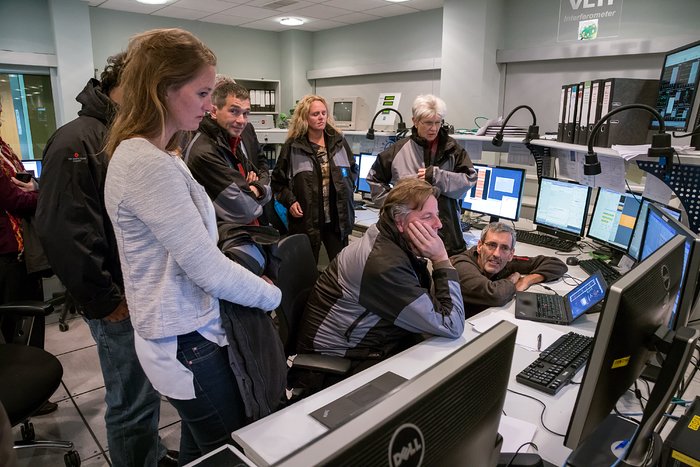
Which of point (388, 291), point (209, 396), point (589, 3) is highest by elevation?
point (589, 3)

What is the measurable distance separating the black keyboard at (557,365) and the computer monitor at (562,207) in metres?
1.30

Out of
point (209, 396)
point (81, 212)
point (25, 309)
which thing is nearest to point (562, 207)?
point (209, 396)

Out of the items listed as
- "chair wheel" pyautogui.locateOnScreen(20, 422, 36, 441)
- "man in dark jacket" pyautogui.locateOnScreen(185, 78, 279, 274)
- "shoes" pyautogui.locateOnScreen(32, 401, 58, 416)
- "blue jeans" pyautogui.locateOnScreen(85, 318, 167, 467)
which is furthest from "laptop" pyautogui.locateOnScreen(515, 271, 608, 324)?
"shoes" pyautogui.locateOnScreen(32, 401, 58, 416)

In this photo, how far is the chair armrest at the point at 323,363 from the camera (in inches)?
60.1

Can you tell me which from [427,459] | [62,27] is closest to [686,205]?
[427,459]

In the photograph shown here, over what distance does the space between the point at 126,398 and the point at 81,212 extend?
23.7 inches

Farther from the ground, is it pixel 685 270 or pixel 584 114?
→ pixel 584 114

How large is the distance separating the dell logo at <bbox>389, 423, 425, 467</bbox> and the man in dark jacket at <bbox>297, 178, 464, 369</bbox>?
1.01 meters

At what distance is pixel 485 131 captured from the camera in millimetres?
3244

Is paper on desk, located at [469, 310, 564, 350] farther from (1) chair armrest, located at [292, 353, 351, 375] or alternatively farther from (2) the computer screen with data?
(2) the computer screen with data

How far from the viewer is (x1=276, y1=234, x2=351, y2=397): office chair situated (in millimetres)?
1557

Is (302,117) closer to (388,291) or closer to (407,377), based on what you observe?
(388,291)

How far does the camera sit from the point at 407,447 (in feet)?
1.54

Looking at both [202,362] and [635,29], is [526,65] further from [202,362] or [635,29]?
[202,362]
